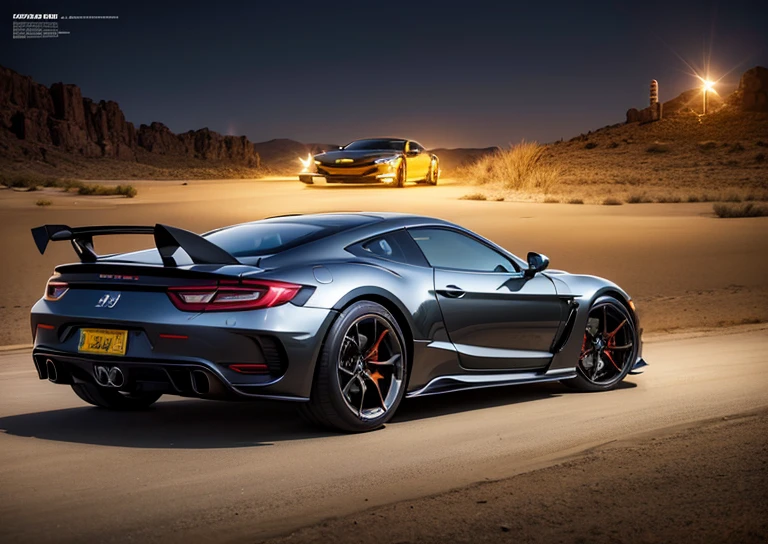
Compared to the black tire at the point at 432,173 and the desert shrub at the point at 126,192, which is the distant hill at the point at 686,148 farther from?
the desert shrub at the point at 126,192

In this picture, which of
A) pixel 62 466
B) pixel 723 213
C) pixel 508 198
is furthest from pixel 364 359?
pixel 508 198

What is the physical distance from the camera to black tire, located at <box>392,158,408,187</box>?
36875 millimetres

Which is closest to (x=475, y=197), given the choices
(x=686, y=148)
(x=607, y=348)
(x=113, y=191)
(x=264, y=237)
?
(x=113, y=191)

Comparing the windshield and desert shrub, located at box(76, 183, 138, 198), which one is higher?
the windshield

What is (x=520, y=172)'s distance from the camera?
144 feet

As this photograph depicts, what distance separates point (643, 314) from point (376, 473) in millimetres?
10545

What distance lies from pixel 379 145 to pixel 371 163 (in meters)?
1.56

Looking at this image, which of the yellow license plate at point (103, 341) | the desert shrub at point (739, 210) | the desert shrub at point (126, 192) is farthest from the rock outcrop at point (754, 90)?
the yellow license plate at point (103, 341)

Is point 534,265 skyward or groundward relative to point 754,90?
groundward

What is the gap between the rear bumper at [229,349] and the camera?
6.58 metres

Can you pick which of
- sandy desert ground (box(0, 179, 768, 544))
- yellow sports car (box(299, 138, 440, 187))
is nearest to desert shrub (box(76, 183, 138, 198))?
yellow sports car (box(299, 138, 440, 187))

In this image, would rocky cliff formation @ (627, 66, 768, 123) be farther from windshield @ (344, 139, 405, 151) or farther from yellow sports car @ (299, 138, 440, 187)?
windshield @ (344, 139, 405, 151)

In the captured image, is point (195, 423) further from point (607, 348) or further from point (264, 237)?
point (607, 348)

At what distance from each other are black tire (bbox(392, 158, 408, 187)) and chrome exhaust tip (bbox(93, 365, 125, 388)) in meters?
30.0
